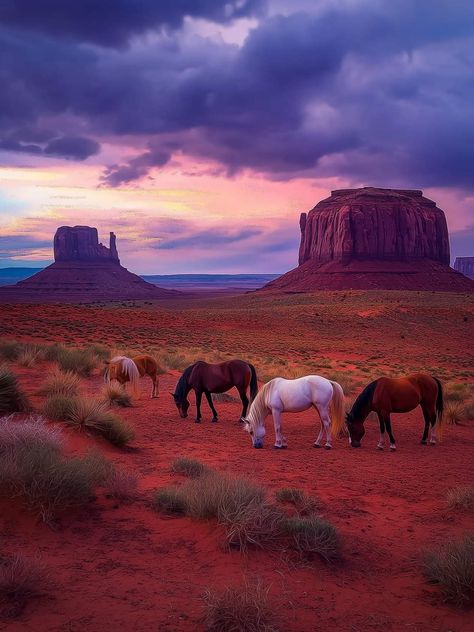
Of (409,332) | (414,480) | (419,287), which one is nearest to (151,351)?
(414,480)

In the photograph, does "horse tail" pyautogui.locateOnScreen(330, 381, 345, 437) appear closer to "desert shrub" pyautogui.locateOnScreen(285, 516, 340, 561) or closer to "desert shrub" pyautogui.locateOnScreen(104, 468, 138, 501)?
"desert shrub" pyautogui.locateOnScreen(285, 516, 340, 561)

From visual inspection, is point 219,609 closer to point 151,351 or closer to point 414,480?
point 414,480

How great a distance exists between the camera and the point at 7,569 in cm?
436

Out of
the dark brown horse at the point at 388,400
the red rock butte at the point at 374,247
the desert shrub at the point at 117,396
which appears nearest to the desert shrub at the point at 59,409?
the desert shrub at the point at 117,396

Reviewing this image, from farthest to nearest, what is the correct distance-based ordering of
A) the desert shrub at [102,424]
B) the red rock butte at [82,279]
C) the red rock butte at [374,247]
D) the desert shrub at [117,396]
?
the red rock butte at [82,279], the red rock butte at [374,247], the desert shrub at [117,396], the desert shrub at [102,424]

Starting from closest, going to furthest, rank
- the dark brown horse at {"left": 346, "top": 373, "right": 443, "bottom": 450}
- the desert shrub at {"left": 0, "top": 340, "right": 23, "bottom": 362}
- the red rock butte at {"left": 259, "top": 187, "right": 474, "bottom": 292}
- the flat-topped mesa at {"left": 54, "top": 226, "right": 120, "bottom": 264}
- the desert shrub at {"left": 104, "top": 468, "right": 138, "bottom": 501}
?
the desert shrub at {"left": 104, "top": 468, "right": 138, "bottom": 501}, the dark brown horse at {"left": 346, "top": 373, "right": 443, "bottom": 450}, the desert shrub at {"left": 0, "top": 340, "right": 23, "bottom": 362}, the red rock butte at {"left": 259, "top": 187, "right": 474, "bottom": 292}, the flat-topped mesa at {"left": 54, "top": 226, "right": 120, "bottom": 264}

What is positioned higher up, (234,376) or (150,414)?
(234,376)

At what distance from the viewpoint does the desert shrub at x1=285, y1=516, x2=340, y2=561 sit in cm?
549

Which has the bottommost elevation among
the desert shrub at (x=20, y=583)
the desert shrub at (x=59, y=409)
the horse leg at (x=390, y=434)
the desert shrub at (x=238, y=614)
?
the horse leg at (x=390, y=434)

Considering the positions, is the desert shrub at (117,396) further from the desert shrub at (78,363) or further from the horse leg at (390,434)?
the horse leg at (390,434)

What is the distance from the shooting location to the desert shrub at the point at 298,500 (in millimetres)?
6723

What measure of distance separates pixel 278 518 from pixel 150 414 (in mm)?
7828

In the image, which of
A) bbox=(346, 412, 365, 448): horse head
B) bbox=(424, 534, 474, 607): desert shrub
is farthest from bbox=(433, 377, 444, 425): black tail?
bbox=(424, 534, 474, 607): desert shrub

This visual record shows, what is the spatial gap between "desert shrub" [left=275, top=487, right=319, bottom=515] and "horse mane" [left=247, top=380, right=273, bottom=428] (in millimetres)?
3355
